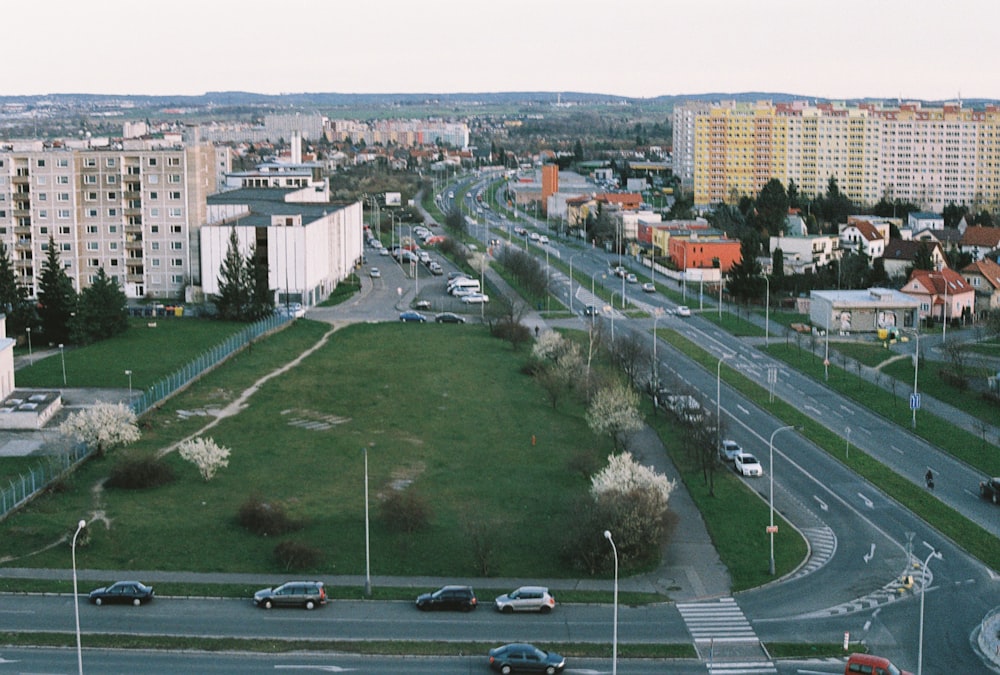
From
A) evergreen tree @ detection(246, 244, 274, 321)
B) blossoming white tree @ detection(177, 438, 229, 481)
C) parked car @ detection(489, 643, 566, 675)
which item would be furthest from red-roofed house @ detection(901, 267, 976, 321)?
parked car @ detection(489, 643, 566, 675)

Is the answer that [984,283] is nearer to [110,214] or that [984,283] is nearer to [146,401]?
[146,401]

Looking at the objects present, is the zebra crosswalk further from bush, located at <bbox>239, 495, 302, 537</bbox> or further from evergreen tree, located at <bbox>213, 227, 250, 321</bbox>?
evergreen tree, located at <bbox>213, 227, 250, 321</bbox>

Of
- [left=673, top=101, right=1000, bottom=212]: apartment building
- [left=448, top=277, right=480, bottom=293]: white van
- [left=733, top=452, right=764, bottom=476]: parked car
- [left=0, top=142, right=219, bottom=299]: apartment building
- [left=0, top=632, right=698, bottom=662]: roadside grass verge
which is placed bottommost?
[left=0, top=632, right=698, bottom=662]: roadside grass verge

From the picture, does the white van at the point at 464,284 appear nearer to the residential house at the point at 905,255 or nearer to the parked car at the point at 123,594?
the residential house at the point at 905,255

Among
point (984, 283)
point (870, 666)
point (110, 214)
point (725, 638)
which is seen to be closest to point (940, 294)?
point (984, 283)

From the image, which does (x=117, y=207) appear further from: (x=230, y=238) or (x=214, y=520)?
(x=214, y=520)

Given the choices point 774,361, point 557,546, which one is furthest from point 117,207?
point 557,546
